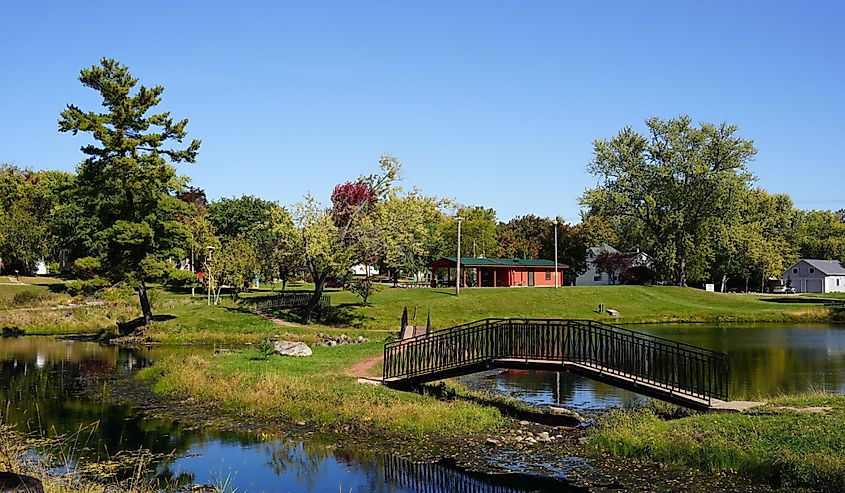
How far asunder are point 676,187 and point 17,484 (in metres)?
76.3

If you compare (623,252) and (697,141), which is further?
(623,252)

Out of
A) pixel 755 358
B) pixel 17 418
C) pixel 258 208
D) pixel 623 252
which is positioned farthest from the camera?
pixel 258 208

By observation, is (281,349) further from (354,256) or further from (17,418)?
(354,256)

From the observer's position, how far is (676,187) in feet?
254

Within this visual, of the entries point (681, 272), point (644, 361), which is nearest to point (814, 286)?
point (681, 272)

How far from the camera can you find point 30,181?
95500 mm

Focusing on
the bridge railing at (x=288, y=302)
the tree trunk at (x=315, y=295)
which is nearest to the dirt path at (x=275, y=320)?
the tree trunk at (x=315, y=295)

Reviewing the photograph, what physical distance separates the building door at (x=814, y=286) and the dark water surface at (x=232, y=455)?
Result: 10647 centimetres

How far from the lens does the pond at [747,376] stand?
80.8ft

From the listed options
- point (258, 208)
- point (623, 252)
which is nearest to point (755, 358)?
point (623, 252)

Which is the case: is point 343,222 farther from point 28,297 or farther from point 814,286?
point 814,286

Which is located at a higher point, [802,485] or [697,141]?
[697,141]

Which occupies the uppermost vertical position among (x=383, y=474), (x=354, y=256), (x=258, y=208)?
(x=258, y=208)

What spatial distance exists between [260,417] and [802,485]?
44.7 feet
